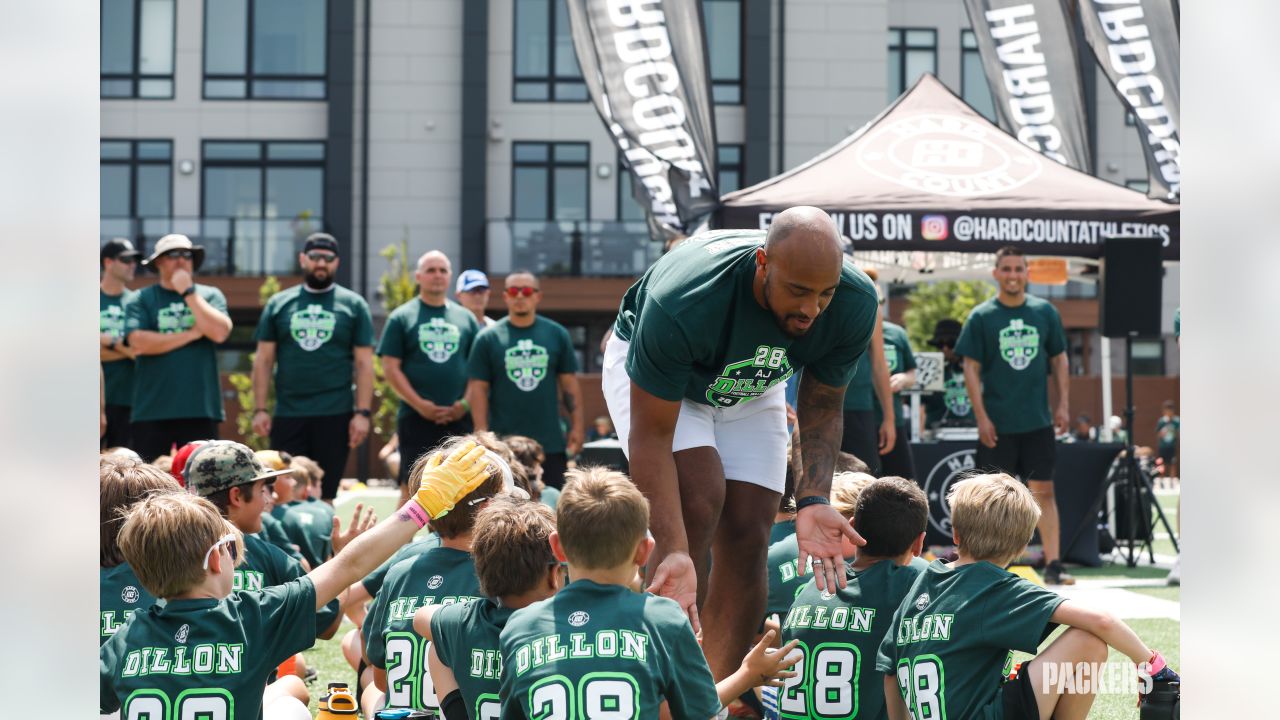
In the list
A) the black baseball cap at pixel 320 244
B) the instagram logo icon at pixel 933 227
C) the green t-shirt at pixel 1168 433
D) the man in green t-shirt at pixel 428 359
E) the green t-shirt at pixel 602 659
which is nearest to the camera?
the green t-shirt at pixel 602 659

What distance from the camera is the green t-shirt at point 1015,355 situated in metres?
8.92

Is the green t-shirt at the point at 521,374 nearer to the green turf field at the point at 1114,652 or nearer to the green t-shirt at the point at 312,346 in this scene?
the green t-shirt at the point at 312,346

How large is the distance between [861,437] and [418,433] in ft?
9.27

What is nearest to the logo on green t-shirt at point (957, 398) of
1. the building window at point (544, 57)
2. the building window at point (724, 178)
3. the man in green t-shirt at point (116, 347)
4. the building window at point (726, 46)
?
the man in green t-shirt at point (116, 347)

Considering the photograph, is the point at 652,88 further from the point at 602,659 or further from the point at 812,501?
the point at 602,659

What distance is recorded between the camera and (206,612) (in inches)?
124

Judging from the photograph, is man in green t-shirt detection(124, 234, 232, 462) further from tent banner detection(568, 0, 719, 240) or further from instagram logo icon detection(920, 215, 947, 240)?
instagram logo icon detection(920, 215, 947, 240)

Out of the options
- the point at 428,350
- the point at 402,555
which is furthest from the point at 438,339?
the point at 402,555

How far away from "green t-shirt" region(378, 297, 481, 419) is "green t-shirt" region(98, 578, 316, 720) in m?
5.22

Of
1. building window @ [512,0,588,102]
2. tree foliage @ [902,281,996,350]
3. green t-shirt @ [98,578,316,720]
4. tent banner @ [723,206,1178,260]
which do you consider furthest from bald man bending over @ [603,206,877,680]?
building window @ [512,0,588,102]

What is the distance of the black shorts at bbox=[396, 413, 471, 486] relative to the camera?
844 centimetres
